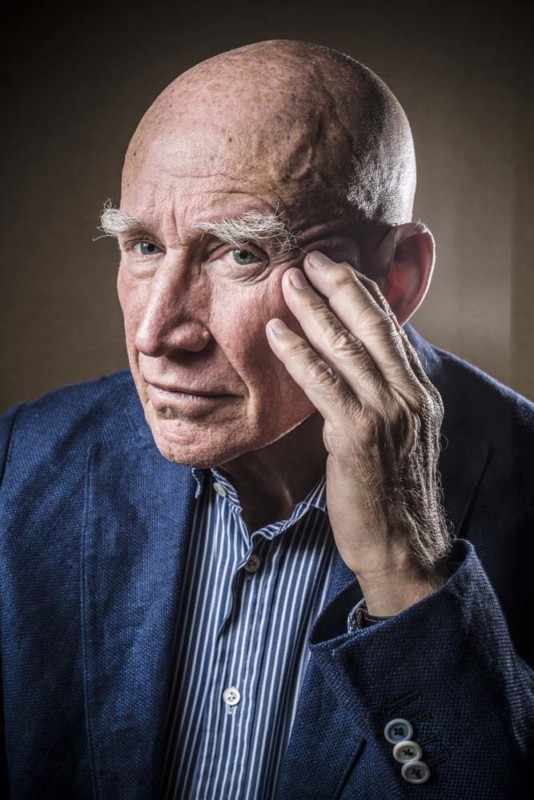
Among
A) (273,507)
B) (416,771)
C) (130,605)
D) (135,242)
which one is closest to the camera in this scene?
(416,771)

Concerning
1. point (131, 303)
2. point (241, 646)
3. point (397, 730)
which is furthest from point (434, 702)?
point (131, 303)

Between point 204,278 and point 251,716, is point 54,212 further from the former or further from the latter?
point 251,716

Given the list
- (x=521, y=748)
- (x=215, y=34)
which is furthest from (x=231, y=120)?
(x=521, y=748)

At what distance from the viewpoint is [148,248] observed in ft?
3.82

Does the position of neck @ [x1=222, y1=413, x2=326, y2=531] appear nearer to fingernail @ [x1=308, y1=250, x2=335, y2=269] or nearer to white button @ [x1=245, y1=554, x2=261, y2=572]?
white button @ [x1=245, y1=554, x2=261, y2=572]

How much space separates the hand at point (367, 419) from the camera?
1077 mm

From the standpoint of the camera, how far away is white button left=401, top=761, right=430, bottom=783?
1062 mm

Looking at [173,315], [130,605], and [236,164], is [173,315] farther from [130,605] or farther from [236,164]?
[130,605]

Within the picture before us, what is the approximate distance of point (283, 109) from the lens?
1091mm

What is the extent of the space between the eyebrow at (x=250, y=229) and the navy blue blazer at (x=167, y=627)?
449 mm

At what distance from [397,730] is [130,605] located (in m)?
0.52

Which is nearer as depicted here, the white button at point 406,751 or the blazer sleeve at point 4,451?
the white button at point 406,751

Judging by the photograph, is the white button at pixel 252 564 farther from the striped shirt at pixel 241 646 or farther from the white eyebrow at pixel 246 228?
the white eyebrow at pixel 246 228

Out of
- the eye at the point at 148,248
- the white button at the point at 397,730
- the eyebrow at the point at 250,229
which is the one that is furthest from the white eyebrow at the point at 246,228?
the white button at the point at 397,730
